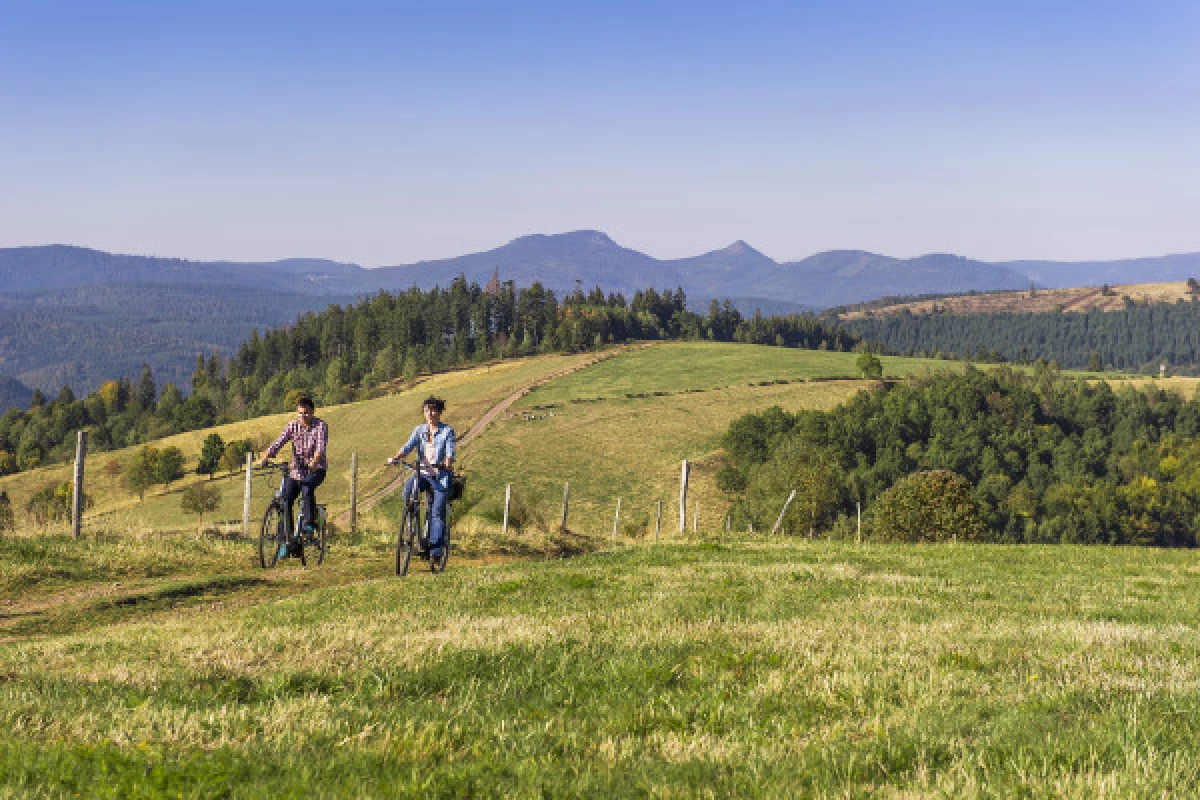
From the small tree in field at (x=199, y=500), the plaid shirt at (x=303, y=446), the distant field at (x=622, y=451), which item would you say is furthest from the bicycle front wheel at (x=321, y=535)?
the small tree in field at (x=199, y=500)

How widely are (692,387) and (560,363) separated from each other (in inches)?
1244

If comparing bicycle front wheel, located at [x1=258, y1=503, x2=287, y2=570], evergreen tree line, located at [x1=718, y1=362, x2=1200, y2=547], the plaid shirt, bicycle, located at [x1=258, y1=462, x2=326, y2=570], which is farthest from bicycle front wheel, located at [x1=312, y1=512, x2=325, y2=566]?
evergreen tree line, located at [x1=718, y1=362, x2=1200, y2=547]

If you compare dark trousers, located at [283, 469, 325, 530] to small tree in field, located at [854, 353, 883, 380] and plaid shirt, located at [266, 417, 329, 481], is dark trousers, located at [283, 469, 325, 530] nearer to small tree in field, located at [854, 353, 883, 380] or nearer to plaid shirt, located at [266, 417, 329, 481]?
plaid shirt, located at [266, 417, 329, 481]

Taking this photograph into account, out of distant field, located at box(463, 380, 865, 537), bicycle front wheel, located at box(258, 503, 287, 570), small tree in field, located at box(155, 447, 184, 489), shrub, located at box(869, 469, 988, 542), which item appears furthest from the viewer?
small tree in field, located at box(155, 447, 184, 489)

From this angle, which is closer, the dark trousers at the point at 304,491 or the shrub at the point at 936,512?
the dark trousers at the point at 304,491

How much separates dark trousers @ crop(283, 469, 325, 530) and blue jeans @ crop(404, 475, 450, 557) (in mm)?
2080

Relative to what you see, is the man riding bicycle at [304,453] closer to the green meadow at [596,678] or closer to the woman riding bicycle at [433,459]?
the green meadow at [596,678]

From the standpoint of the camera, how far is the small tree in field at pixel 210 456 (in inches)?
5354

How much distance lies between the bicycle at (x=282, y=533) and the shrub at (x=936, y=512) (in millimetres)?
29488

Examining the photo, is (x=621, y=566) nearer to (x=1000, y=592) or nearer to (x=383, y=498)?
(x=1000, y=592)

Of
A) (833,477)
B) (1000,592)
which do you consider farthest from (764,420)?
Answer: (1000,592)

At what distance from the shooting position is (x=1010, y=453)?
134500 millimetres

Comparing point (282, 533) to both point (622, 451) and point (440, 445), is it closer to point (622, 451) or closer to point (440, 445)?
point (440, 445)

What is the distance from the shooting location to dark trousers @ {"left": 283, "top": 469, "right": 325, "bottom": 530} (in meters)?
17.0
